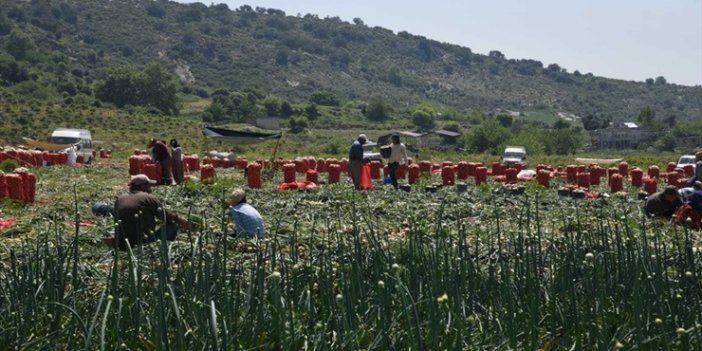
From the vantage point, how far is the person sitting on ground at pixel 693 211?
1281 cm

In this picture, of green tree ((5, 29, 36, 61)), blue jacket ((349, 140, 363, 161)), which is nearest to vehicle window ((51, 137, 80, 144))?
blue jacket ((349, 140, 363, 161))

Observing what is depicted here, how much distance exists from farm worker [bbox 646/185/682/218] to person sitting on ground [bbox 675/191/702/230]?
2.00 ft

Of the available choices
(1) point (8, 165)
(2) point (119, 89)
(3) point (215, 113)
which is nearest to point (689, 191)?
(1) point (8, 165)

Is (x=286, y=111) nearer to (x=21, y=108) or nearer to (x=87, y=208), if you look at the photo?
(x=21, y=108)

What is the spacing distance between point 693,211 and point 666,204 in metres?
1.44

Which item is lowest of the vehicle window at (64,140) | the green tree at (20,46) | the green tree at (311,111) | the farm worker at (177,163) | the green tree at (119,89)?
the green tree at (311,111)

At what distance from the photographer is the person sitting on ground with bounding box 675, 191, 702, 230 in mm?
12812

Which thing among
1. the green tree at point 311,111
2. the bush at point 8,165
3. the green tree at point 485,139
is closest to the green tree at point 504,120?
the green tree at point 311,111

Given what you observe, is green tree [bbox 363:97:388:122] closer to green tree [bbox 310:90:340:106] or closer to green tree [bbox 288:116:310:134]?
green tree [bbox 310:90:340:106]

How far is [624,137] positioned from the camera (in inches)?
4365

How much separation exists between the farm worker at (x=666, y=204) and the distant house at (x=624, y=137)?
9622cm

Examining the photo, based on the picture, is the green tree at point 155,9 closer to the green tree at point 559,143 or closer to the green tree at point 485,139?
the green tree at point 559,143

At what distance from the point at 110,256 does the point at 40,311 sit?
11.9 ft

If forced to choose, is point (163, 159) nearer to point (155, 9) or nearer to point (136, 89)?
point (136, 89)
